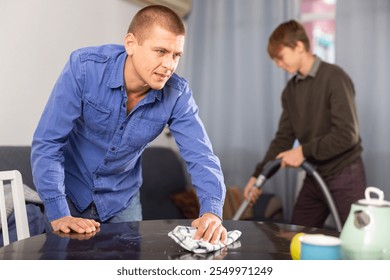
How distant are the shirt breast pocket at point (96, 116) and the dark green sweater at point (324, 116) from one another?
1424 millimetres

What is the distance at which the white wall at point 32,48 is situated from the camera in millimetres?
3012

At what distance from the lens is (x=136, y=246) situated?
141 cm

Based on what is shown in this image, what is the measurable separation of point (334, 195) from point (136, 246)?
1862 millimetres

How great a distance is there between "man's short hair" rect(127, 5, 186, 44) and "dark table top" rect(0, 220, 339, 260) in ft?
2.06

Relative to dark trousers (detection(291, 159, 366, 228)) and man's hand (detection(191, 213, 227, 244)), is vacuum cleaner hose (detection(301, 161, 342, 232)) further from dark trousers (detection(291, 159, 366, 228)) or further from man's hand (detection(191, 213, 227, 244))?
man's hand (detection(191, 213, 227, 244))

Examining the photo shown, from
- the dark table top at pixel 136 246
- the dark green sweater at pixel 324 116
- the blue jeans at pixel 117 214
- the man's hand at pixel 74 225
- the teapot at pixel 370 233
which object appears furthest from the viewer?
the dark green sweater at pixel 324 116

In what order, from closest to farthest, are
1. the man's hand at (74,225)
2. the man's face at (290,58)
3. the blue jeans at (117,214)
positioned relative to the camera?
1. the man's hand at (74,225)
2. the blue jeans at (117,214)
3. the man's face at (290,58)

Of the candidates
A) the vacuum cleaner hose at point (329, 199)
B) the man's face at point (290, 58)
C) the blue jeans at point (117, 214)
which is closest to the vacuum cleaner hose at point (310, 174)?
the vacuum cleaner hose at point (329, 199)

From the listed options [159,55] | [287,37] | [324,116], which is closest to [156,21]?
[159,55]

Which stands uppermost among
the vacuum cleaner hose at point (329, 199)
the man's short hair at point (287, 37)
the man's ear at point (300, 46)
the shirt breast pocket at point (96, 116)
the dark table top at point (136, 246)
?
the man's short hair at point (287, 37)

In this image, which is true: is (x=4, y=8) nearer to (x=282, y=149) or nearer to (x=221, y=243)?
(x=282, y=149)

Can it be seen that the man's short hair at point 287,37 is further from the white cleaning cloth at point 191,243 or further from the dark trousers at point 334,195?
the white cleaning cloth at point 191,243

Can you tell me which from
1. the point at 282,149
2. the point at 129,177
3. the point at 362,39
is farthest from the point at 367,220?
the point at 362,39

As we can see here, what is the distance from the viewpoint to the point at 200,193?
1.78 m
